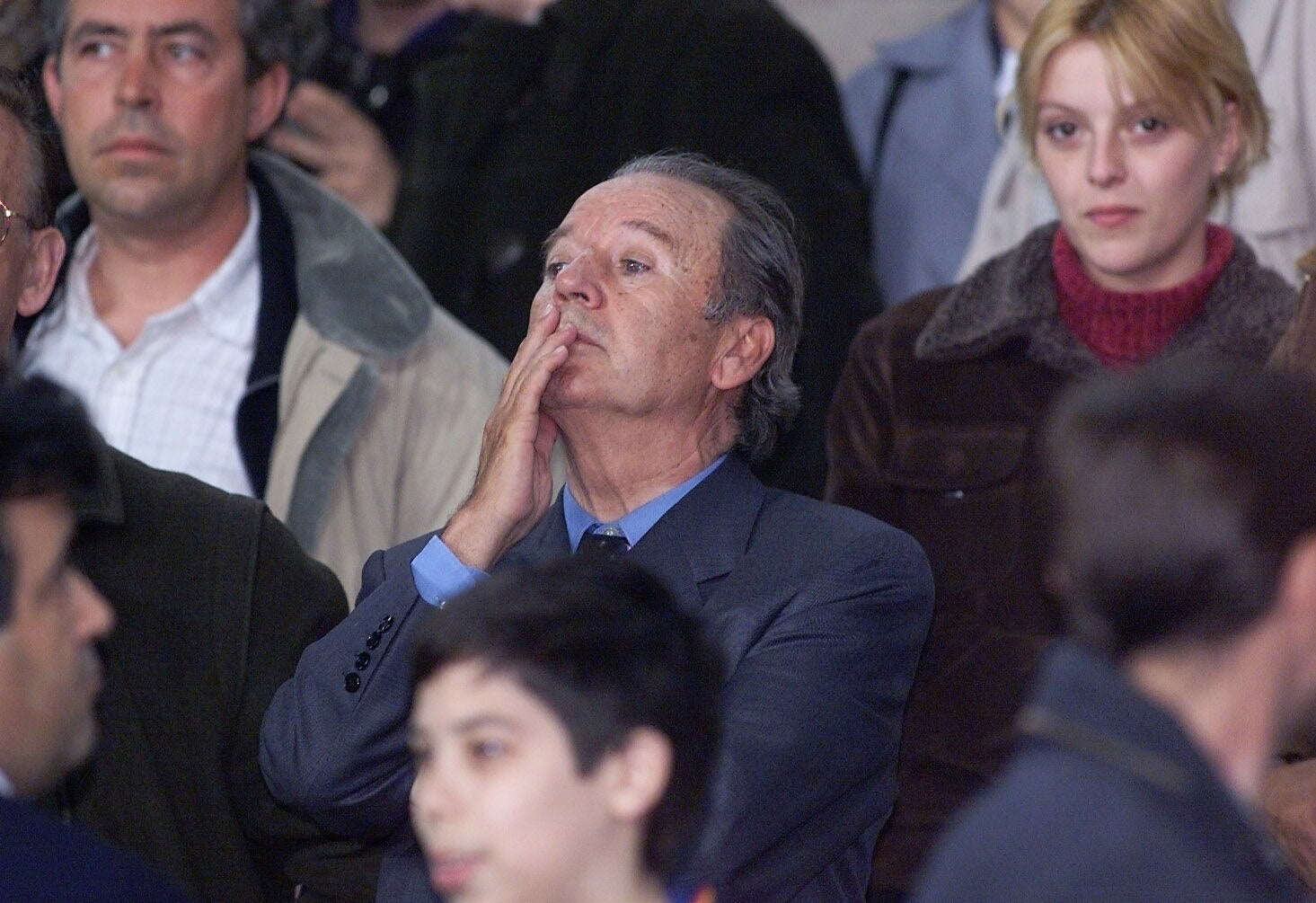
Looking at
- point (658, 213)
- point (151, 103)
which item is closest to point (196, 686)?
point (658, 213)

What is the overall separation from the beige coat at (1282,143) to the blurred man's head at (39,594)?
2320 mm

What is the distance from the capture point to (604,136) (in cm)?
476

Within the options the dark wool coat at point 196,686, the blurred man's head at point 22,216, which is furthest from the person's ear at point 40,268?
the dark wool coat at point 196,686

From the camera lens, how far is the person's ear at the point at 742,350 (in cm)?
340

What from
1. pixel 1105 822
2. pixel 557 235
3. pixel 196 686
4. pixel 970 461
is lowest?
pixel 196 686

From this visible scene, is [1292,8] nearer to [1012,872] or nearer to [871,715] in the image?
[871,715]

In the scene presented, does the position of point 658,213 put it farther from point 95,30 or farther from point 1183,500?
point 1183,500

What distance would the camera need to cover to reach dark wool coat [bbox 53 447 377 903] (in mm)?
3191

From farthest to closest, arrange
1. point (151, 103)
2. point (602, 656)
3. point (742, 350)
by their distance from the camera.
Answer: point (151, 103), point (742, 350), point (602, 656)

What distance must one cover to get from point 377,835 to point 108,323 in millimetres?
1650

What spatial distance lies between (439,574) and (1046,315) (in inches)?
51.9

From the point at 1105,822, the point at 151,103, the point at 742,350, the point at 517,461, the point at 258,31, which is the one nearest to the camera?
the point at 1105,822

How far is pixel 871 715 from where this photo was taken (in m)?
3.02

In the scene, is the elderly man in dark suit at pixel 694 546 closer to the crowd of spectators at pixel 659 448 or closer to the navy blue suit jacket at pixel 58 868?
the crowd of spectators at pixel 659 448
